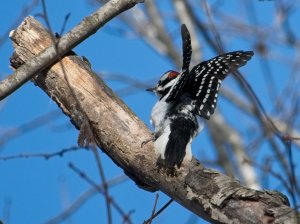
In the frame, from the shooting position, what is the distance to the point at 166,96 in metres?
4.54

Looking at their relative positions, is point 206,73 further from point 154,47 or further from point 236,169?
point 154,47

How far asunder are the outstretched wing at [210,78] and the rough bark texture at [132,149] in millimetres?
449

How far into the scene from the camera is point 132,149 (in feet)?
13.4

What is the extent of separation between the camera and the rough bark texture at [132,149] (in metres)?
3.50

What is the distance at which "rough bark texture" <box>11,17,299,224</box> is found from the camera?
350cm

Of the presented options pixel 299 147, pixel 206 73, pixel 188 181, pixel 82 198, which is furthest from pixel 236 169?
pixel 188 181

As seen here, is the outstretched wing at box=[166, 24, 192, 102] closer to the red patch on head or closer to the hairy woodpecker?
the hairy woodpecker

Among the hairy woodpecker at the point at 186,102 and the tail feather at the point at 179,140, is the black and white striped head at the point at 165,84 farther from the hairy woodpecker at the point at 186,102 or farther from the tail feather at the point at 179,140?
the tail feather at the point at 179,140

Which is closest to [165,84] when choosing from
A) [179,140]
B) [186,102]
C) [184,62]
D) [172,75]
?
[172,75]

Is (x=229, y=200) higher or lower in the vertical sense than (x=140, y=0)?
lower

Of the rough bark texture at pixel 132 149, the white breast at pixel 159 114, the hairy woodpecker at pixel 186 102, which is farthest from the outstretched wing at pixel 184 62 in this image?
the rough bark texture at pixel 132 149

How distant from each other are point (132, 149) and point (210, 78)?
80cm

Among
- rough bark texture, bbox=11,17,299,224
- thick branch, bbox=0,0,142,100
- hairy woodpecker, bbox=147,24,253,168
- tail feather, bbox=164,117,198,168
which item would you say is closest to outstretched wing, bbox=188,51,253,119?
hairy woodpecker, bbox=147,24,253,168

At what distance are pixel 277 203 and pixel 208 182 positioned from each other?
427mm
